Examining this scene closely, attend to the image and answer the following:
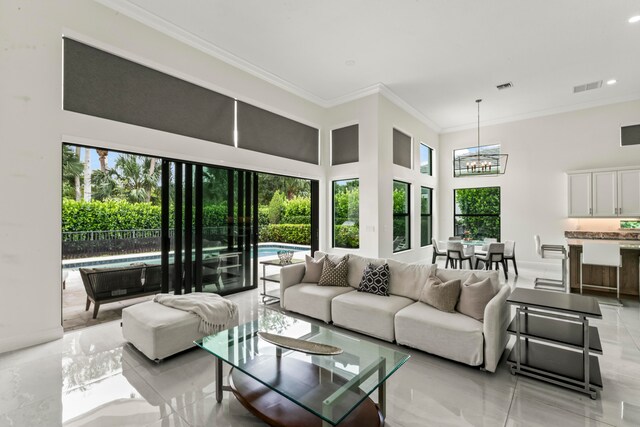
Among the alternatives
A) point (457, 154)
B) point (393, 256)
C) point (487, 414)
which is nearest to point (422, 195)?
point (457, 154)

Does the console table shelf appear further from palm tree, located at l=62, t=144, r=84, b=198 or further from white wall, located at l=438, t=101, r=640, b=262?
palm tree, located at l=62, t=144, r=84, b=198

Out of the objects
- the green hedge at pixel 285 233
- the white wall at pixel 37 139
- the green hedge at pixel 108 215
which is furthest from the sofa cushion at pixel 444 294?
the green hedge at pixel 108 215

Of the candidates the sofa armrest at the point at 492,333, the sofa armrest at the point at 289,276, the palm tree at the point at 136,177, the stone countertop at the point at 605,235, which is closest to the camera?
the sofa armrest at the point at 492,333

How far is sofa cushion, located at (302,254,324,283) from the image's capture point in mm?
4320

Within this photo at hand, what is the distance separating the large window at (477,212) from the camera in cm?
826

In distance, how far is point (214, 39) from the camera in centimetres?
444

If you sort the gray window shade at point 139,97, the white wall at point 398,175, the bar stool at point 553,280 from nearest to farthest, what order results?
the gray window shade at point 139,97, the bar stool at point 553,280, the white wall at point 398,175

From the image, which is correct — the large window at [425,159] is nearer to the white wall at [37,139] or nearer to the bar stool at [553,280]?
the bar stool at [553,280]

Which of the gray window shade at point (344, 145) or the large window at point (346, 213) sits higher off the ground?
the gray window shade at point (344, 145)

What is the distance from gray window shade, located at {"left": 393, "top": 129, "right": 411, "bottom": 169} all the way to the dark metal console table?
14.7 ft

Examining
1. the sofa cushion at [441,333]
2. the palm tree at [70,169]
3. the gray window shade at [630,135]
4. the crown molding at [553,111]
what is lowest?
the sofa cushion at [441,333]

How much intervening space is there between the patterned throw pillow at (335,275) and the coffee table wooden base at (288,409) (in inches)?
80.8

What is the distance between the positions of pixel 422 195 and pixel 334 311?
5717 mm

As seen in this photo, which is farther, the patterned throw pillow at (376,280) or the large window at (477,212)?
the large window at (477,212)
